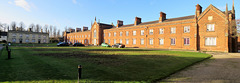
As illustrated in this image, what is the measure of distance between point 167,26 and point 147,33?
6.72m

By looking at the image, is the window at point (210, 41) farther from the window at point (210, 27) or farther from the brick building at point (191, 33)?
the window at point (210, 27)

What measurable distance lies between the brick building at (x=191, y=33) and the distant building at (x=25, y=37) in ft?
197

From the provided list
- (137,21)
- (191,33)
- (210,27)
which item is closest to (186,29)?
(191,33)

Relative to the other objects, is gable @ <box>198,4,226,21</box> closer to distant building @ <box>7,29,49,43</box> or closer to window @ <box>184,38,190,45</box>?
window @ <box>184,38,190,45</box>

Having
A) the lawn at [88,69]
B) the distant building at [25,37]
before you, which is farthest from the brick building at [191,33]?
the distant building at [25,37]

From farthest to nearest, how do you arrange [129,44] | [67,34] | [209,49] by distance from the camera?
[67,34] < [129,44] < [209,49]

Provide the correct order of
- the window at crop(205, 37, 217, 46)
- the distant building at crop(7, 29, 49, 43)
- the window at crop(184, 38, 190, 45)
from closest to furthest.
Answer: the window at crop(205, 37, 217, 46), the window at crop(184, 38, 190, 45), the distant building at crop(7, 29, 49, 43)

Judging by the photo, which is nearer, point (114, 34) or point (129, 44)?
point (129, 44)

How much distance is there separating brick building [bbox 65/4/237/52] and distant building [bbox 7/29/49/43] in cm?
6004

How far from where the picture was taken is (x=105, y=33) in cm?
5428

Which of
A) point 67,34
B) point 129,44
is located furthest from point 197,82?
point 67,34

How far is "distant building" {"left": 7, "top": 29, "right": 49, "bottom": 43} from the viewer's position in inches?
2670

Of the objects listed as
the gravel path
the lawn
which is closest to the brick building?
the lawn

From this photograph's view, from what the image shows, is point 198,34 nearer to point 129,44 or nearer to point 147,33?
point 147,33
